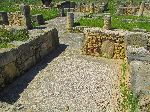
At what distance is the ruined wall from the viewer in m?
14.0

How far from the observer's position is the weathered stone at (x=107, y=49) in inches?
565

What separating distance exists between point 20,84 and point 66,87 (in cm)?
221

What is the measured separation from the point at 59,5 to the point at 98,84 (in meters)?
25.2

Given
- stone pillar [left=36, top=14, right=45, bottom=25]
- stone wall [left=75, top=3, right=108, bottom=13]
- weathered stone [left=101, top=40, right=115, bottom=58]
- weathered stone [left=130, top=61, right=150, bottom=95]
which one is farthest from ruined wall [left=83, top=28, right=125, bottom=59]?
stone wall [left=75, top=3, right=108, bottom=13]

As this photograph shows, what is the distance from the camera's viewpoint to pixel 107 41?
14359 mm

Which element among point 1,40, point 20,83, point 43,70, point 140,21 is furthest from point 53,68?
point 140,21

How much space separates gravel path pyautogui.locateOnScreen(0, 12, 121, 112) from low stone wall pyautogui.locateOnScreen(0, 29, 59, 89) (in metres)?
0.36

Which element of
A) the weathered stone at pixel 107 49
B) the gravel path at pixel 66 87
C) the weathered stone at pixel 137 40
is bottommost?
the gravel path at pixel 66 87

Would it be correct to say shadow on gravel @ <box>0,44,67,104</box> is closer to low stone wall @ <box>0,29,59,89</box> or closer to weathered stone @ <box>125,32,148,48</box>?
low stone wall @ <box>0,29,59,89</box>

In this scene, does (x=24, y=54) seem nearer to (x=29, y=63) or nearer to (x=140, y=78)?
(x=29, y=63)

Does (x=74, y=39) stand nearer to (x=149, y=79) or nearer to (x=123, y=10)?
(x=149, y=79)

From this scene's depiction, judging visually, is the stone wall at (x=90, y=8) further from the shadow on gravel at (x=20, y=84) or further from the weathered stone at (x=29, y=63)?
the weathered stone at (x=29, y=63)

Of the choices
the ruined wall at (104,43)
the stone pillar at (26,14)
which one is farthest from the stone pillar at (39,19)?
the ruined wall at (104,43)

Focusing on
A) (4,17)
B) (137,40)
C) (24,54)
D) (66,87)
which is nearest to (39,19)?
(4,17)
